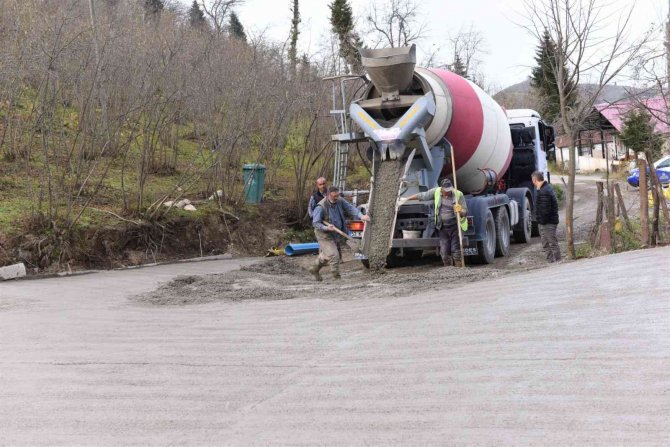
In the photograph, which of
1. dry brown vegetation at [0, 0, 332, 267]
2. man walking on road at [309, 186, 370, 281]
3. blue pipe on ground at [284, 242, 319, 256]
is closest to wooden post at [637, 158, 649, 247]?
man walking on road at [309, 186, 370, 281]

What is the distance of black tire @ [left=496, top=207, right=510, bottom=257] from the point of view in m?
14.1

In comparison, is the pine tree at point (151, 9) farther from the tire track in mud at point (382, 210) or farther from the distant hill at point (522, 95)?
the tire track in mud at point (382, 210)

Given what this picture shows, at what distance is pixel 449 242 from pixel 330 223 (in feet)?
7.26

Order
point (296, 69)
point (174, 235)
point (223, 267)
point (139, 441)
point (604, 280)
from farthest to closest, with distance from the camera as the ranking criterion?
1. point (296, 69)
2. point (174, 235)
3. point (223, 267)
4. point (604, 280)
5. point (139, 441)

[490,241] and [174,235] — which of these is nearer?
[490,241]

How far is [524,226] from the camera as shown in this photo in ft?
55.5

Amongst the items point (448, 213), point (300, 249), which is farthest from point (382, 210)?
point (300, 249)

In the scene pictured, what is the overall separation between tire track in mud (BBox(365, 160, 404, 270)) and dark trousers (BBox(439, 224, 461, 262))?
108 cm

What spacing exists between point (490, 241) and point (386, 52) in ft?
13.9

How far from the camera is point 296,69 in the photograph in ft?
67.2

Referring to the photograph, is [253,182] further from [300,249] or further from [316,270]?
[316,270]

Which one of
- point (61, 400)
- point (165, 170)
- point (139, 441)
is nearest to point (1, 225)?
point (165, 170)

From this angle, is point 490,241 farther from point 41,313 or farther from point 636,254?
point 41,313

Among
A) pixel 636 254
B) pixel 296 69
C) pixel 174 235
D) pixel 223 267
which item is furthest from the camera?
pixel 296 69
